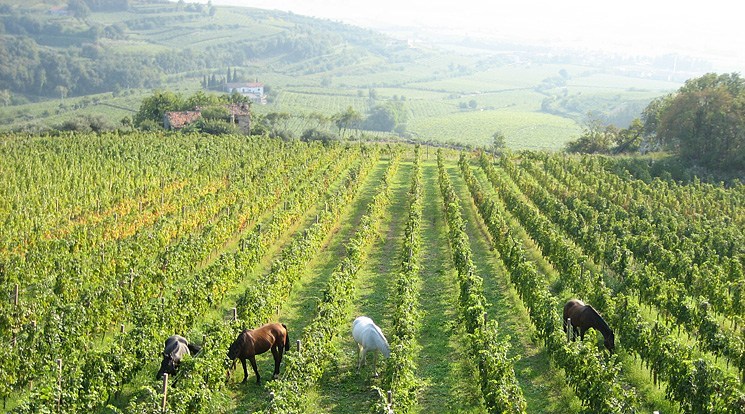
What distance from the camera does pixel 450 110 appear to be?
6663 inches

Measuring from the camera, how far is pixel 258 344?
1594 cm

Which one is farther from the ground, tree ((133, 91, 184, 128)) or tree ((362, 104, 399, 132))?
tree ((133, 91, 184, 128))

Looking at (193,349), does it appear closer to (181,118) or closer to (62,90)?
(181,118)

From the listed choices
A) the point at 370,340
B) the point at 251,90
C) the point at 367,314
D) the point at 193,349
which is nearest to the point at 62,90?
the point at 251,90

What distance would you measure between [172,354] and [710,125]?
46974 mm

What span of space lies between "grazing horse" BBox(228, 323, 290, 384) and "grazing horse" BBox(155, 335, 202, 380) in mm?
1056

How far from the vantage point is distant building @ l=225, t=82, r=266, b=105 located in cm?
16080

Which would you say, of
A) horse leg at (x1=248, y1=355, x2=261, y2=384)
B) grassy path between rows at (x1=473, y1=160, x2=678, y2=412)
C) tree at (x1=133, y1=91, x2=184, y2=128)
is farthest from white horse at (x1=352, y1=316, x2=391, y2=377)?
tree at (x1=133, y1=91, x2=184, y2=128)

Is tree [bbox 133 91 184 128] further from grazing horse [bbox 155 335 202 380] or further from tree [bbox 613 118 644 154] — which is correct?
grazing horse [bbox 155 335 202 380]

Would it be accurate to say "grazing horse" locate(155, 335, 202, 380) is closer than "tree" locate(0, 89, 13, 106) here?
Yes

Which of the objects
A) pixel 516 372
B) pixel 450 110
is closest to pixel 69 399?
pixel 516 372

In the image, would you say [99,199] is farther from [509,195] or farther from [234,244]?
[509,195]

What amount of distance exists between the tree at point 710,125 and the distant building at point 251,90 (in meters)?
117

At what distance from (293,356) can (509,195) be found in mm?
23389
